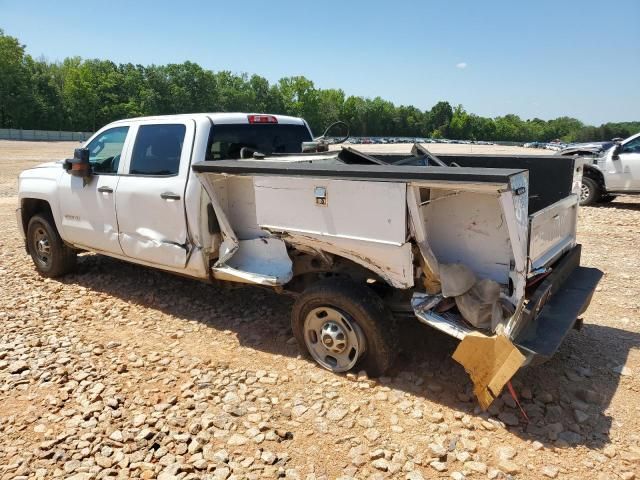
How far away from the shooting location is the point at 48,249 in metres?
6.00

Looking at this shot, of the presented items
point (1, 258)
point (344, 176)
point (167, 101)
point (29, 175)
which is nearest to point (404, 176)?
point (344, 176)

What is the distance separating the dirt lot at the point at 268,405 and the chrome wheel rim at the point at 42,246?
1084 millimetres

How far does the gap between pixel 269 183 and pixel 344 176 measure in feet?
2.16

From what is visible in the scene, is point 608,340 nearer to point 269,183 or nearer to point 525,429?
point 525,429

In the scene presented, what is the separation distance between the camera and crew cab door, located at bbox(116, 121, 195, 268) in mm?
4383

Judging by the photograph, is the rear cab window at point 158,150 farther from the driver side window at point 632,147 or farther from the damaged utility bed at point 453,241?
the driver side window at point 632,147

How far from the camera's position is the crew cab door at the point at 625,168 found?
34.1 feet

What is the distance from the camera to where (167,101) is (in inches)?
3669

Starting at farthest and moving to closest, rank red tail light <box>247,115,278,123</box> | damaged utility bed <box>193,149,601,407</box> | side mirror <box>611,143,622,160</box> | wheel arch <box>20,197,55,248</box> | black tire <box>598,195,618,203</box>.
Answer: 1. black tire <box>598,195,618,203</box>
2. side mirror <box>611,143,622,160</box>
3. wheel arch <box>20,197,55,248</box>
4. red tail light <box>247,115,278,123</box>
5. damaged utility bed <box>193,149,601,407</box>

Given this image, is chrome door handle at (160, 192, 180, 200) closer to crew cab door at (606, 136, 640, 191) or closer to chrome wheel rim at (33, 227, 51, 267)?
chrome wheel rim at (33, 227, 51, 267)

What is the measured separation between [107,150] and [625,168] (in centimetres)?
1013

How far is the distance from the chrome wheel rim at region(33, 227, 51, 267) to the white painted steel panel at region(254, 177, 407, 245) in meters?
3.59

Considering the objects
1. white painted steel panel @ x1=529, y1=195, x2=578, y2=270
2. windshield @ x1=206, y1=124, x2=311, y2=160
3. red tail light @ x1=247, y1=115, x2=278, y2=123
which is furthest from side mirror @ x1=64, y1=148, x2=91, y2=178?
white painted steel panel @ x1=529, y1=195, x2=578, y2=270

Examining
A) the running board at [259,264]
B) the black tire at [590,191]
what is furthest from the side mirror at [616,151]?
the running board at [259,264]
